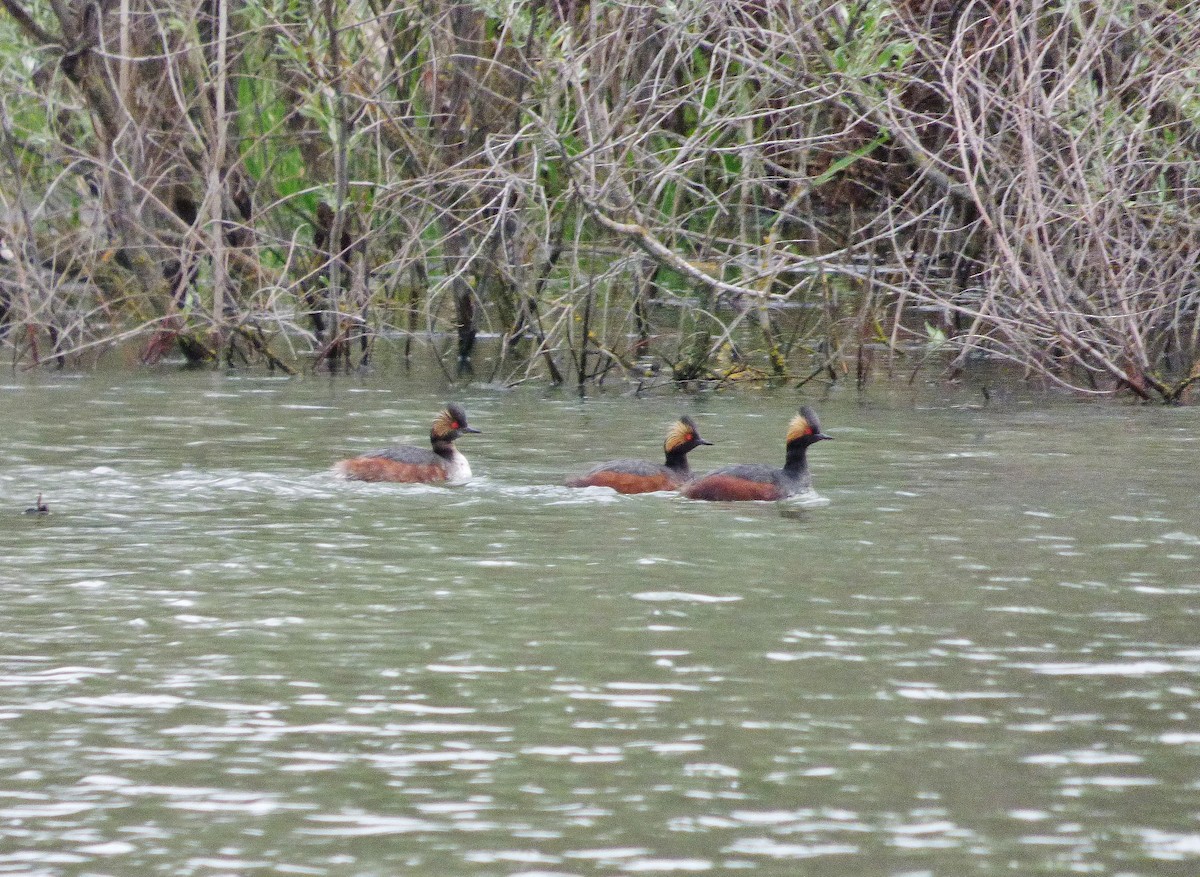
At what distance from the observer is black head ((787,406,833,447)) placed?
42.2ft

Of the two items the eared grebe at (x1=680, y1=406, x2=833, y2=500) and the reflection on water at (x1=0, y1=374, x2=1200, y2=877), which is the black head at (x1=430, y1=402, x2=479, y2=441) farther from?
the eared grebe at (x1=680, y1=406, x2=833, y2=500)

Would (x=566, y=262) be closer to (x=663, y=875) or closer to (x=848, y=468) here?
(x=848, y=468)

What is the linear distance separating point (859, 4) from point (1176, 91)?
2.77 m

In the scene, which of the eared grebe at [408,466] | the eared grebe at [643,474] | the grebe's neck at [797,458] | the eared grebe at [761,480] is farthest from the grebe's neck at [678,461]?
the eared grebe at [408,466]

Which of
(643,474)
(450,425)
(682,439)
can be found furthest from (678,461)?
(450,425)

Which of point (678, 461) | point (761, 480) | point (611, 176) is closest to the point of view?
point (761, 480)

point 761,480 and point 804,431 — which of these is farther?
point 804,431

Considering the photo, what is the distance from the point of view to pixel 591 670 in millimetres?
7875

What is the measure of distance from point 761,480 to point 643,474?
0.72m

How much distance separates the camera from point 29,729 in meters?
7.04

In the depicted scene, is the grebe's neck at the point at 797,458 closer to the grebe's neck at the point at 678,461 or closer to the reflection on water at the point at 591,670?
the reflection on water at the point at 591,670

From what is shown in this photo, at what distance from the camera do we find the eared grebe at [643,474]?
1244 cm

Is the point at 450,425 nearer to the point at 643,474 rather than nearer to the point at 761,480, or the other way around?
the point at 643,474

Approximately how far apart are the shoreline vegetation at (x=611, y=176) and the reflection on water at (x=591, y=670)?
12.9ft
